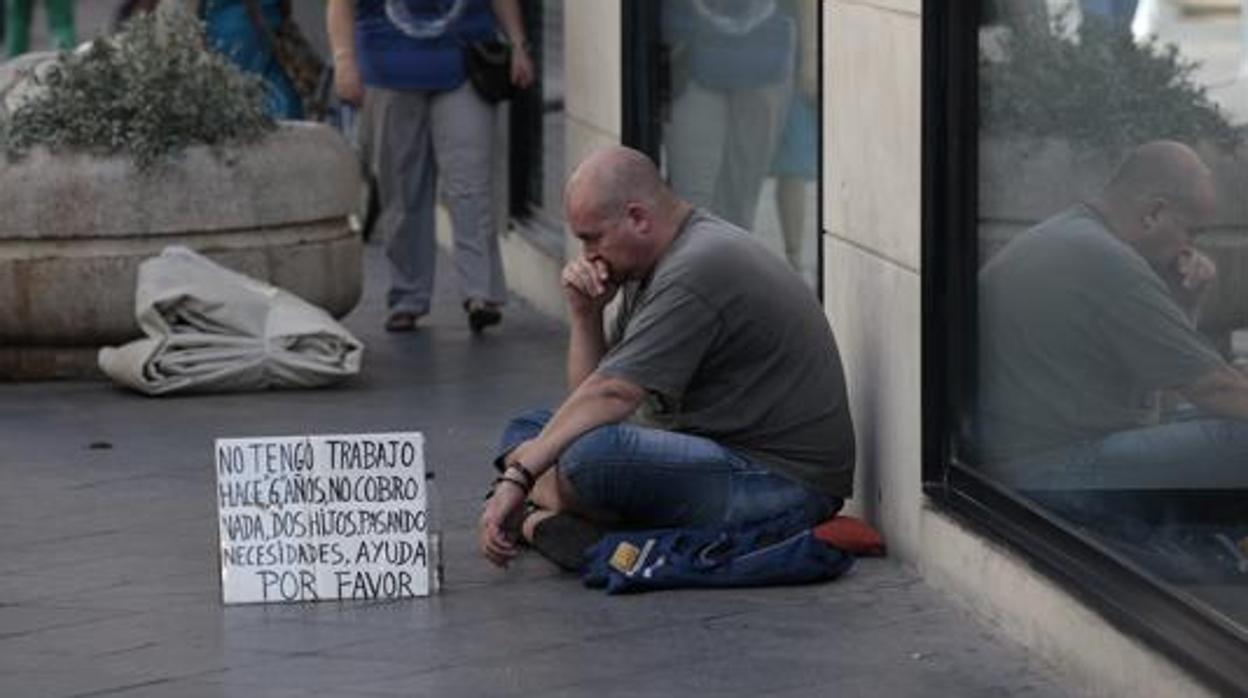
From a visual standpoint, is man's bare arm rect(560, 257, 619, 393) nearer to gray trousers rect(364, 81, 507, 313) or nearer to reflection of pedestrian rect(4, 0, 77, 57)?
gray trousers rect(364, 81, 507, 313)

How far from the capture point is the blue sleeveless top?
11172 mm

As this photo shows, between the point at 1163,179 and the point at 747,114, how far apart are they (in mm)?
3930

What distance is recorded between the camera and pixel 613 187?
7.15m

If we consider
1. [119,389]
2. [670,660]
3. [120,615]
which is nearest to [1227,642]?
[670,660]

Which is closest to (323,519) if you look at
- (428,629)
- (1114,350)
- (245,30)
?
(428,629)

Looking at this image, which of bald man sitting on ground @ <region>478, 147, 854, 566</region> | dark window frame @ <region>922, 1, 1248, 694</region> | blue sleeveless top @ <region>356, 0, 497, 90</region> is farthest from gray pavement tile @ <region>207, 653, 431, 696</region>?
blue sleeveless top @ <region>356, 0, 497, 90</region>

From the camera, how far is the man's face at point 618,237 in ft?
23.5

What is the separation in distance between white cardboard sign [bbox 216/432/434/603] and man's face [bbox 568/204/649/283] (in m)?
0.62

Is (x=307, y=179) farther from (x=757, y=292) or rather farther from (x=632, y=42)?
(x=757, y=292)

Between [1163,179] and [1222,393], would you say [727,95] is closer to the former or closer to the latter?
[1163,179]

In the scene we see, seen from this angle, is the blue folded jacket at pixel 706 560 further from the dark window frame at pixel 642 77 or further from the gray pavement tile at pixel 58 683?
the dark window frame at pixel 642 77

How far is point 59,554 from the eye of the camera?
7.64 m

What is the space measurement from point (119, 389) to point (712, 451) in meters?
3.66

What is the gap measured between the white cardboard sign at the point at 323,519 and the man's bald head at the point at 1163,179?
171cm
